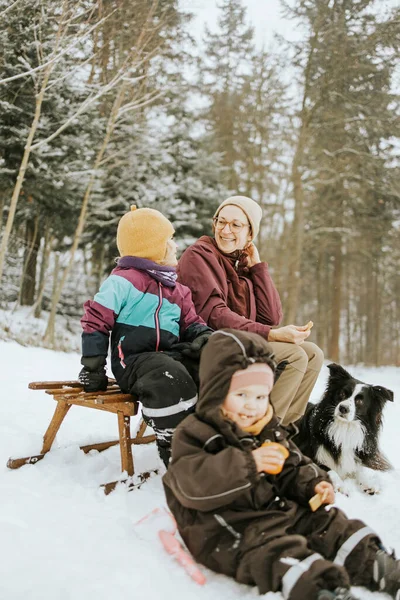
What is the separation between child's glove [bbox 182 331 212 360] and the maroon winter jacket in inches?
9.4

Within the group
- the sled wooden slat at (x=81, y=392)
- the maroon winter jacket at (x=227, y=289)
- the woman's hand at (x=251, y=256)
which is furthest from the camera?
the woman's hand at (x=251, y=256)

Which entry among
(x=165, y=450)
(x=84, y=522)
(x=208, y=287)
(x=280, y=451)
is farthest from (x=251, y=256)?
(x=84, y=522)

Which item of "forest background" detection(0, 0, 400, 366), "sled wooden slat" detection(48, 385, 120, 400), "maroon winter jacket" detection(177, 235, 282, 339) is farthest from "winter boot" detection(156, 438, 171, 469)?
"forest background" detection(0, 0, 400, 366)

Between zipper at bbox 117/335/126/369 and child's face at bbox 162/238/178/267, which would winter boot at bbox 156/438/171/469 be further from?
child's face at bbox 162/238/178/267

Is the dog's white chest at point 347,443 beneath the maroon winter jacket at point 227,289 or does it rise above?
beneath

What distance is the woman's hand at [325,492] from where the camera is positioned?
191 centimetres

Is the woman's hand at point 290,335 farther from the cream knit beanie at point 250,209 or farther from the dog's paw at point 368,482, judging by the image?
the dog's paw at point 368,482

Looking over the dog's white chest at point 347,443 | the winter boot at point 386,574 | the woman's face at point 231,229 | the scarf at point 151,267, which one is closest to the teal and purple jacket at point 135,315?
the scarf at point 151,267

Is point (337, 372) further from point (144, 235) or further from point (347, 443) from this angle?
point (144, 235)

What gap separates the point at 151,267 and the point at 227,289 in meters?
0.66

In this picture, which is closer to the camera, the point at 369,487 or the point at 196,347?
the point at 196,347

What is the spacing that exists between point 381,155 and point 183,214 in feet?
21.6

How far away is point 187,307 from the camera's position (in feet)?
9.98

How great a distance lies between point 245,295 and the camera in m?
3.47
